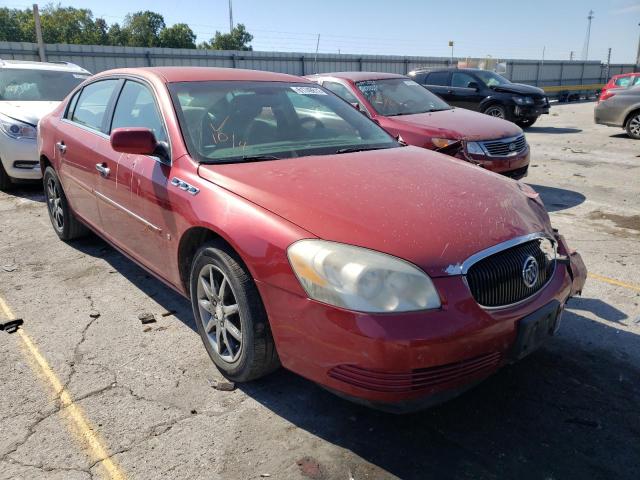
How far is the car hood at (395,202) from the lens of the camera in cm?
235

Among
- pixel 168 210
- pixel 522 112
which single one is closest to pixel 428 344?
pixel 168 210

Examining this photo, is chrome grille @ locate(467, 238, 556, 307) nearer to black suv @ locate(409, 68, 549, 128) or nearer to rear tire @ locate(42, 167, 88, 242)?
rear tire @ locate(42, 167, 88, 242)

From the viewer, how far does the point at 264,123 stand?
3.54 metres

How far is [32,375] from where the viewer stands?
A: 3.08m

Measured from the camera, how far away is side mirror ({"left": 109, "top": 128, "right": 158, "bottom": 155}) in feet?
10.3

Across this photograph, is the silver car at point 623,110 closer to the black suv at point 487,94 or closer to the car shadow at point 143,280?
the black suv at point 487,94

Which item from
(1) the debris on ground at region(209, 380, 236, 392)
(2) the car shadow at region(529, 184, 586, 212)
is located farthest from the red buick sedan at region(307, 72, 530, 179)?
(1) the debris on ground at region(209, 380, 236, 392)

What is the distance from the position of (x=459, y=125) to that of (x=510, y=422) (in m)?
4.87

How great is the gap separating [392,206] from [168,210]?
4.44ft

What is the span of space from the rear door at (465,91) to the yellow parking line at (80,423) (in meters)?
13.2

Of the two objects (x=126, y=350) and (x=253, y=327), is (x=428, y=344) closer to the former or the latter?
(x=253, y=327)

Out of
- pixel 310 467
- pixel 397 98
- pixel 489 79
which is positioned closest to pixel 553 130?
pixel 489 79

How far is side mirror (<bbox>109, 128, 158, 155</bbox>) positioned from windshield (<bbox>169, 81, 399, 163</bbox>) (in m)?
0.21

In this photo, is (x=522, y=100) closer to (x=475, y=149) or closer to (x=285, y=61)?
(x=475, y=149)
